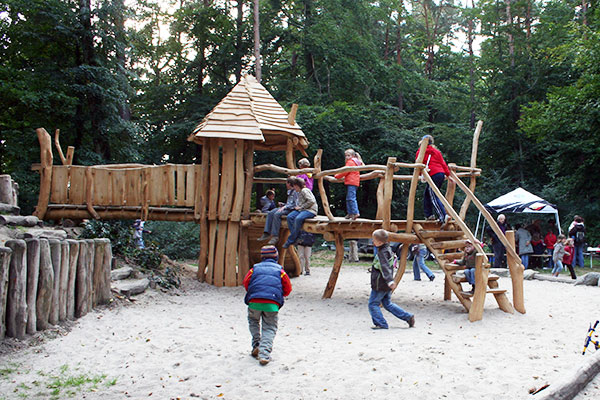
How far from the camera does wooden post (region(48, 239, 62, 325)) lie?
730 cm

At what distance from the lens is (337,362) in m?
6.20

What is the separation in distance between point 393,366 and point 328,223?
4.47 meters

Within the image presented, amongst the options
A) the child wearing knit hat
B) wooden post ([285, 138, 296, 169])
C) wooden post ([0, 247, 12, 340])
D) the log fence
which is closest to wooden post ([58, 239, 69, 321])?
the log fence

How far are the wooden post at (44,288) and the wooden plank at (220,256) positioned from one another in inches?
201

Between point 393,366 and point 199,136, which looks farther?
point 199,136

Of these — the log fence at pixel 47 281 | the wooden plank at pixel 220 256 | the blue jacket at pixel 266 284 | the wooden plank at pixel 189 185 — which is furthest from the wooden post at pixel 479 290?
the wooden plank at pixel 189 185

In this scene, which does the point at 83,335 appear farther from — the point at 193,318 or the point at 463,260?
the point at 463,260

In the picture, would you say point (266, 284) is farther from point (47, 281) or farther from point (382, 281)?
point (47, 281)

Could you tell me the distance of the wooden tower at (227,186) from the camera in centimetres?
1204

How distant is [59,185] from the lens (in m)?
12.1

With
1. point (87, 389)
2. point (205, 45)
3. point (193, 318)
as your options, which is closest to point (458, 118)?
point (205, 45)

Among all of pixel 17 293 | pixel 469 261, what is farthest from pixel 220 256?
pixel 17 293

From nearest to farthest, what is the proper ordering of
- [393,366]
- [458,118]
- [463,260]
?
1. [393,366]
2. [463,260]
3. [458,118]

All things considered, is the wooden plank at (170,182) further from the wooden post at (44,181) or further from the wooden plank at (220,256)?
the wooden post at (44,181)
